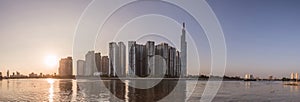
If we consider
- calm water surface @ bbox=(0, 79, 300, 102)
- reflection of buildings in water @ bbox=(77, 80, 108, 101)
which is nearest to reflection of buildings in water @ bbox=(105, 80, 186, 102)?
calm water surface @ bbox=(0, 79, 300, 102)

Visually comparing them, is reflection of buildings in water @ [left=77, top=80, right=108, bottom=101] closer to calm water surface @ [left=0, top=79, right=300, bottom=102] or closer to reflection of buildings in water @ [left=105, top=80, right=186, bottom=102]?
calm water surface @ [left=0, top=79, right=300, bottom=102]

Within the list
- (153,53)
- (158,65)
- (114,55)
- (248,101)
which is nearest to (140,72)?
(158,65)

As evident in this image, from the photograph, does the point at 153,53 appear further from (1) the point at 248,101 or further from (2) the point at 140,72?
(1) the point at 248,101

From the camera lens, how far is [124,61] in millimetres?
71375

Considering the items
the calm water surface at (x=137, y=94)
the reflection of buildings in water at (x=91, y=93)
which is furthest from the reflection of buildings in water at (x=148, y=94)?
the reflection of buildings in water at (x=91, y=93)

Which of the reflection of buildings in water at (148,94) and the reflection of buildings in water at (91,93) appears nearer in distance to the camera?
the reflection of buildings in water at (148,94)

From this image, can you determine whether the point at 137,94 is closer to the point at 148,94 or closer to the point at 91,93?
the point at 148,94

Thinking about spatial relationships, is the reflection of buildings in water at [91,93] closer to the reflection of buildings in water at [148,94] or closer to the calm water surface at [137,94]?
the calm water surface at [137,94]

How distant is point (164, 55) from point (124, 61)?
6826cm

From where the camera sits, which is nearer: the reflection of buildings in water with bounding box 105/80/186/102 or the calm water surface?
the reflection of buildings in water with bounding box 105/80/186/102

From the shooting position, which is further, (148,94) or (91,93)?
(91,93)

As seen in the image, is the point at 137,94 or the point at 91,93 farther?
the point at 91,93

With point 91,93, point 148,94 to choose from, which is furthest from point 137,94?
point 91,93

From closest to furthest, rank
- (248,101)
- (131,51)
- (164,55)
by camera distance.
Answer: (248,101) → (131,51) → (164,55)
